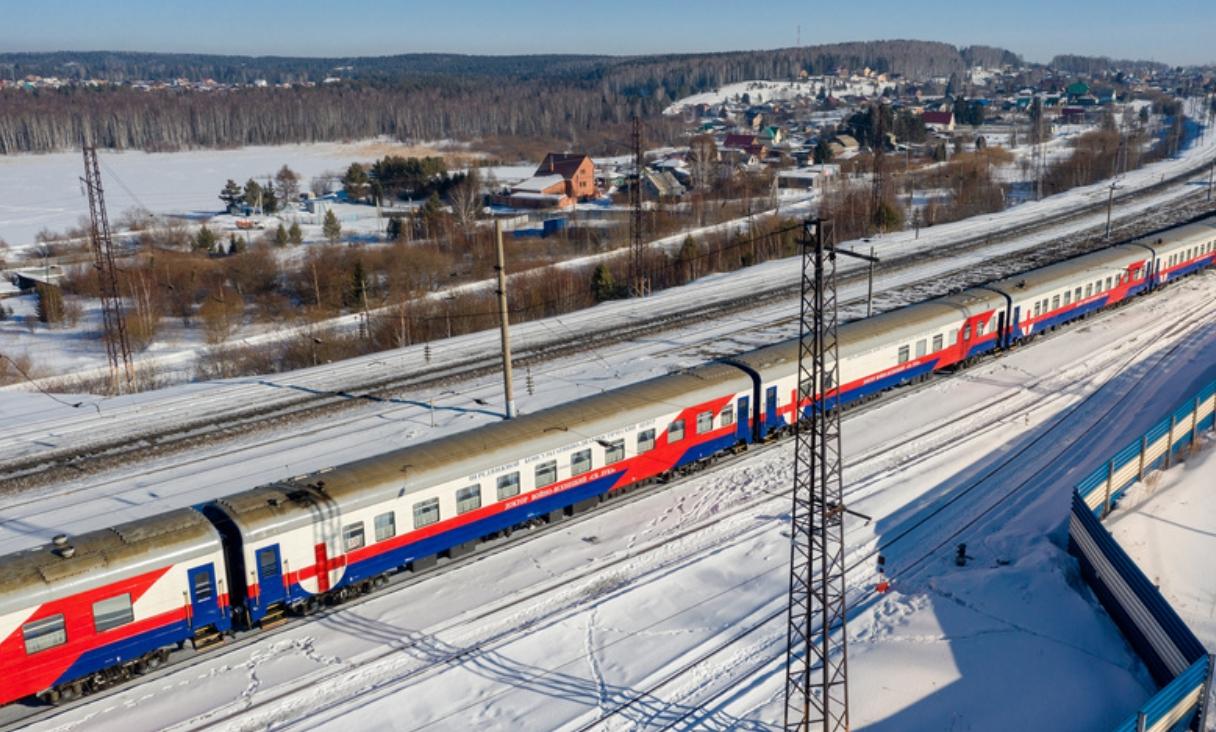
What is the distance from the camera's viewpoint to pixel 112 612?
17.6 meters

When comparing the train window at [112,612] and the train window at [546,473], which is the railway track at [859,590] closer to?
the train window at [546,473]

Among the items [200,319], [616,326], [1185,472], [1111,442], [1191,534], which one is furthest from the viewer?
[200,319]

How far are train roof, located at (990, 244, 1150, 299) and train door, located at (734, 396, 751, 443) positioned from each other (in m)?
17.6

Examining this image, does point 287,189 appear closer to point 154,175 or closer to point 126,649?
point 154,175

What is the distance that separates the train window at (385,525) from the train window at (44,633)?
20.5ft

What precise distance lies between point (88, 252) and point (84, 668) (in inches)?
2955

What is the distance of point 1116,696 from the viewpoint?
1816 cm

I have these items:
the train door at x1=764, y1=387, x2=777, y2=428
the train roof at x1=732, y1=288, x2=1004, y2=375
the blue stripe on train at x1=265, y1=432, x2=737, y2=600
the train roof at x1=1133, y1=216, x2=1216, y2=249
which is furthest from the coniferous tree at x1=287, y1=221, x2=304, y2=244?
the train roof at x1=1133, y1=216, x2=1216, y2=249

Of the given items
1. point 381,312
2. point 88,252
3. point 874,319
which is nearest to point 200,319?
point 381,312

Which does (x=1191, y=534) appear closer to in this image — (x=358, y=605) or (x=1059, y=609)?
(x=1059, y=609)

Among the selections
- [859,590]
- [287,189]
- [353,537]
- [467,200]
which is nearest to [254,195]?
[287,189]

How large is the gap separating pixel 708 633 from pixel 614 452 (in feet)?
21.4

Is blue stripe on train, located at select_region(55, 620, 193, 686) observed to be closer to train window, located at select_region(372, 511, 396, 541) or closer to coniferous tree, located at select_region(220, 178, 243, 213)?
train window, located at select_region(372, 511, 396, 541)

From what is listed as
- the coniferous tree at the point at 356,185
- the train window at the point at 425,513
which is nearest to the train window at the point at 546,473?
the train window at the point at 425,513
